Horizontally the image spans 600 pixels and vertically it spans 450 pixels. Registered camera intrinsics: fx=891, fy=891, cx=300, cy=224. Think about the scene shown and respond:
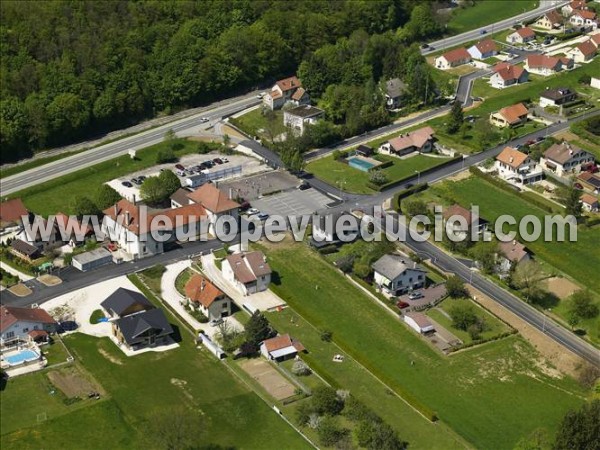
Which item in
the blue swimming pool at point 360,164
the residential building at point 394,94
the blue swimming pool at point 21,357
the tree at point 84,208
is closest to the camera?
the blue swimming pool at point 21,357

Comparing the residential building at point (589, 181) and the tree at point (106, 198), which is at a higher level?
the tree at point (106, 198)

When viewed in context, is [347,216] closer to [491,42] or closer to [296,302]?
[296,302]

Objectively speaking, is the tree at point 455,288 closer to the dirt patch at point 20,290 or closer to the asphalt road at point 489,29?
the dirt patch at point 20,290

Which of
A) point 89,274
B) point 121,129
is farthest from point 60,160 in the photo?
point 89,274

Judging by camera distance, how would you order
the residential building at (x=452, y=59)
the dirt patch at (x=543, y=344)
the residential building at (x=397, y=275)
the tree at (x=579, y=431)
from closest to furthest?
the tree at (x=579, y=431) → the dirt patch at (x=543, y=344) → the residential building at (x=397, y=275) → the residential building at (x=452, y=59)

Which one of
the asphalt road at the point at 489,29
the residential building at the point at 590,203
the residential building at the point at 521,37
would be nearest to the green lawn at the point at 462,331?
the residential building at the point at 590,203

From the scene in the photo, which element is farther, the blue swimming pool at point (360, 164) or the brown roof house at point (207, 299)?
the blue swimming pool at point (360, 164)

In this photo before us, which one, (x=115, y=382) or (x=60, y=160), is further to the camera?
(x=60, y=160)
